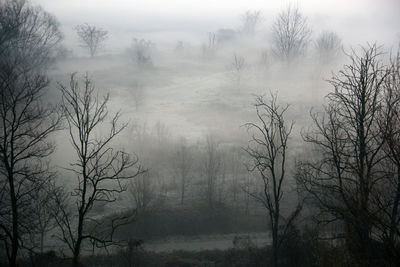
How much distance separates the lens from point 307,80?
163ft

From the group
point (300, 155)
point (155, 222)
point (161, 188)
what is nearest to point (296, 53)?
point (300, 155)

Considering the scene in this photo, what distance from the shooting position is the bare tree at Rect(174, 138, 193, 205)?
25550 mm

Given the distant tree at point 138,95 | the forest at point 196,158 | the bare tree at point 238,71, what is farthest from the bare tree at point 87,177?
the bare tree at point 238,71

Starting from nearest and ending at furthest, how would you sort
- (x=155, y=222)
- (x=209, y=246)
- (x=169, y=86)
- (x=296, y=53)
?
(x=209, y=246)
(x=155, y=222)
(x=296, y=53)
(x=169, y=86)

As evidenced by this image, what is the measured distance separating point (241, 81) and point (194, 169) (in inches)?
1088

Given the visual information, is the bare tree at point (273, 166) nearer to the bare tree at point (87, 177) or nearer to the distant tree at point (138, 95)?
the bare tree at point (87, 177)

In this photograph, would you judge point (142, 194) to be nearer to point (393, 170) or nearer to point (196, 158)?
point (196, 158)

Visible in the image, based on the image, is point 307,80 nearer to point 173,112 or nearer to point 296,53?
point 296,53

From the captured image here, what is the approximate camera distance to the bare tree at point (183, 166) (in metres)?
25.5

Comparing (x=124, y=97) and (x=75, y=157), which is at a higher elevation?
(x=124, y=97)

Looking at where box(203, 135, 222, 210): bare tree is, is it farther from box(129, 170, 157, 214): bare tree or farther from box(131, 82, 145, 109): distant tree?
box(131, 82, 145, 109): distant tree

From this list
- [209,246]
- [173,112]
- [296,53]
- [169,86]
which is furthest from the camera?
[169,86]

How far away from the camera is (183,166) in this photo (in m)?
26.3

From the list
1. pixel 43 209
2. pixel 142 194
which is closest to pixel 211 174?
pixel 142 194
